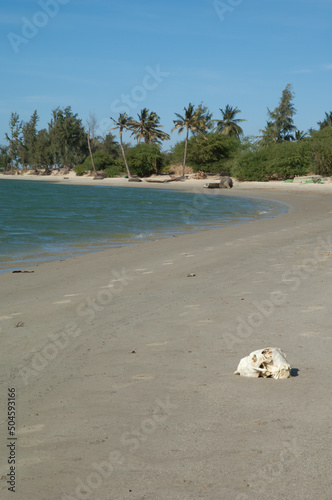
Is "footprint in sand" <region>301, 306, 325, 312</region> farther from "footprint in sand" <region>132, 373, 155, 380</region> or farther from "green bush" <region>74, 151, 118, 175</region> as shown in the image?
"green bush" <region>74, 151, 118, 175</region>

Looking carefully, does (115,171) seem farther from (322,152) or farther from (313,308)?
(313,308)

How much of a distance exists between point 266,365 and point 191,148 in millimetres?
74485

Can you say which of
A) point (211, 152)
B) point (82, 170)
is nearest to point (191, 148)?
point (211, 152)

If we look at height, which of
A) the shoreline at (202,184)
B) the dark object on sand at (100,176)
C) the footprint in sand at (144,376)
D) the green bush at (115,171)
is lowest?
the footprint in sand at (144,376)

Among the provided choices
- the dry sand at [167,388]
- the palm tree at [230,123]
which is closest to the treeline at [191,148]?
the palm tree at [230,123]

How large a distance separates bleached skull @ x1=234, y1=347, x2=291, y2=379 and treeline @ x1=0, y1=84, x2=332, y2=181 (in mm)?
56949

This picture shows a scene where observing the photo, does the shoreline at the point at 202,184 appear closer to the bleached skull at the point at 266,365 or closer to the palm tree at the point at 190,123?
the palm tree at the point at 190,123

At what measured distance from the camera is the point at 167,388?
412cm

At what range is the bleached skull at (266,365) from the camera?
418 centimetres

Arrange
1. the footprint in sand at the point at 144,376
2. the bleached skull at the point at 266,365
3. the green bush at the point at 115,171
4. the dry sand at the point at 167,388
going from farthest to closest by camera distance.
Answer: the green bush at the point at 115,171 < the footprint in sand at the point at 144,376 < the bleached skull at the point at 266,365 < the dry sand at the point at 167,388

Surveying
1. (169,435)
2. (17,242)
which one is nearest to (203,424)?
(169,435)

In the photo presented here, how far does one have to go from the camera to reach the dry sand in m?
2.90

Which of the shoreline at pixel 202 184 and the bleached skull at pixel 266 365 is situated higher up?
the shoreline at pixel 202 184

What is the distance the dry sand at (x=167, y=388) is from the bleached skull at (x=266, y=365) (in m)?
0.07
